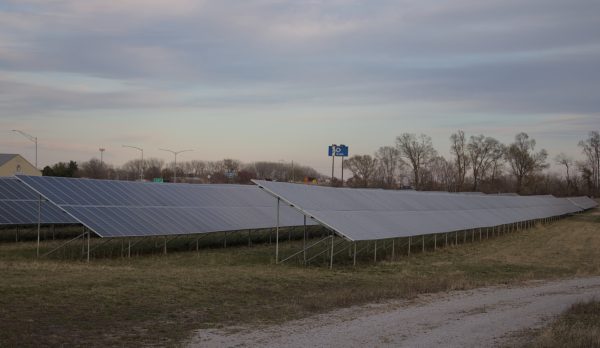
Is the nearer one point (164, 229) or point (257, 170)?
point (164, 229)

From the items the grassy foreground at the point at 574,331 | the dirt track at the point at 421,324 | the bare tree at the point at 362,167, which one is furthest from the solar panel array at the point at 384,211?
the bare tree at the point at 362,167

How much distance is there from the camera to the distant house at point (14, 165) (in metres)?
93.2

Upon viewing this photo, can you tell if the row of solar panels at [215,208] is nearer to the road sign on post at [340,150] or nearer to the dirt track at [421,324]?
the dirt track at [421,324]

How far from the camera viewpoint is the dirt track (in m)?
11.0

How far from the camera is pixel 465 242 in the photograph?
3738 centimetres

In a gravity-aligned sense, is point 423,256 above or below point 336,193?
below

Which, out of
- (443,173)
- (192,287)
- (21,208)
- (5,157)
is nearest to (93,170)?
(5,157)

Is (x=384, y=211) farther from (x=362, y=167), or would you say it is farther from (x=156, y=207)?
(x=362, y=167)

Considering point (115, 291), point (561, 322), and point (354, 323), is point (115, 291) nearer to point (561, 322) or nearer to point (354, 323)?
point (354, 323)

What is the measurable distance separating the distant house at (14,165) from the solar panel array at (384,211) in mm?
69102

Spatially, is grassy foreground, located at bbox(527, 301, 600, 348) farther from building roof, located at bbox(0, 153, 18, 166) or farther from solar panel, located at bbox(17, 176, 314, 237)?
building roof, located at bbox(0, 153, 18, 166)

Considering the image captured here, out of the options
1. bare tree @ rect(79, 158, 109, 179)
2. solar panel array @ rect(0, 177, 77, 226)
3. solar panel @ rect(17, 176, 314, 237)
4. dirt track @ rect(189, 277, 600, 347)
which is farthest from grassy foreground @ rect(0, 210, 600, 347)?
bare tree @ rect(79, 158, 109, 179)

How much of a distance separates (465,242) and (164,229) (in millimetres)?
18315

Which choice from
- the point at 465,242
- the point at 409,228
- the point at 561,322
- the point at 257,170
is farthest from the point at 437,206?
the point at 257,170
